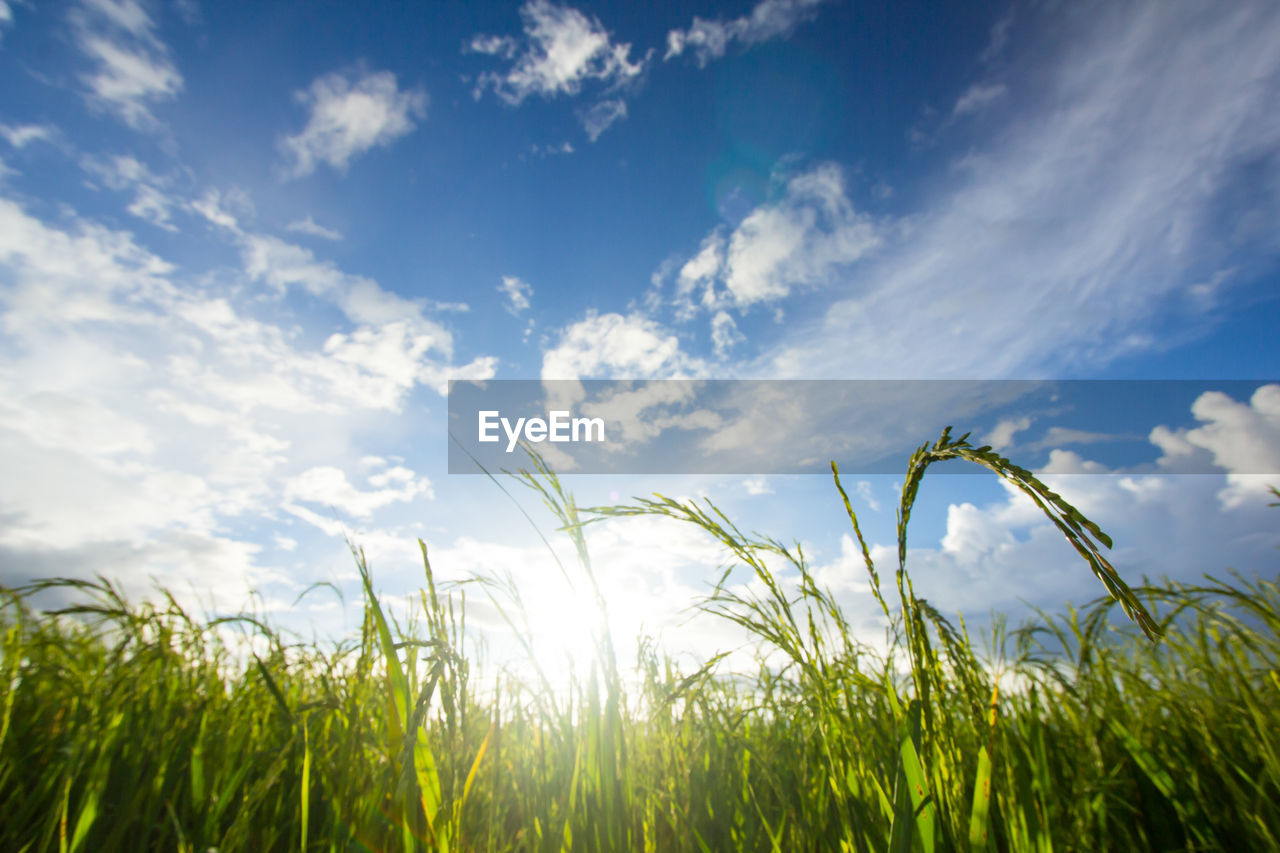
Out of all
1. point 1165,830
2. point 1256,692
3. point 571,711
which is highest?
point 571,711

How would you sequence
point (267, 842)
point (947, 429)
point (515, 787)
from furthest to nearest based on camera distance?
point (515, 787), point (267, 842), point (947, 429)

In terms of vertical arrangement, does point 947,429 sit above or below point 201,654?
above

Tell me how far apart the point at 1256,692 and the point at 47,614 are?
5.17 m

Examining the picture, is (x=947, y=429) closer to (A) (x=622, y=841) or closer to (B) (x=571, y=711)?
(A) (x=622, y=841)

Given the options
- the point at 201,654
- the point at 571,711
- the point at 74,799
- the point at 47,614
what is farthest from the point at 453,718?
the point at 201,654

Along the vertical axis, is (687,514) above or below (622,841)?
above

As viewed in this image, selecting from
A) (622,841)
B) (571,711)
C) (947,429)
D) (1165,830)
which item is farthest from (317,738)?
(1165,830)

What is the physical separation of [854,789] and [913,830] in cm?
42

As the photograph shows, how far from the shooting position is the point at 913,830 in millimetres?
1209

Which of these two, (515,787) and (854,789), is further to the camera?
(515,787)

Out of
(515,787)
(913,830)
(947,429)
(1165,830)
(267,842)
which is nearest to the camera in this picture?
(947,429)

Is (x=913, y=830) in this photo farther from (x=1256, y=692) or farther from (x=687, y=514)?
(x=1256, y=692)

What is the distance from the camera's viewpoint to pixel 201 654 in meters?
3.27

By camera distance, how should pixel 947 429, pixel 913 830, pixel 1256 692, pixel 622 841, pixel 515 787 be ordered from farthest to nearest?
pixel 515 787, pixel 1256 692, pixel 622 841, pixel 913 830, pixel 947 429
